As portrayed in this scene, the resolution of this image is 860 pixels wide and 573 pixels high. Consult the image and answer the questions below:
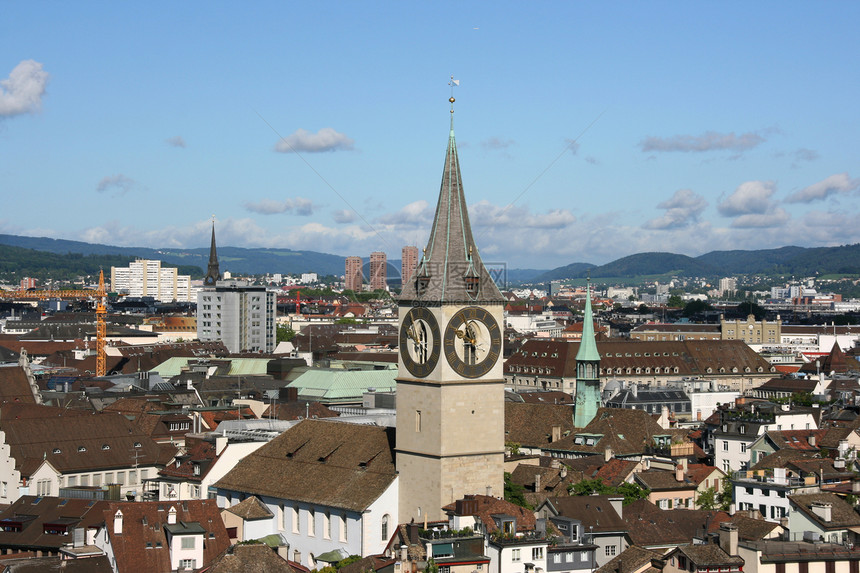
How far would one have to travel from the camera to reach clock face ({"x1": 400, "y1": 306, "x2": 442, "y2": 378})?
58.3 metres

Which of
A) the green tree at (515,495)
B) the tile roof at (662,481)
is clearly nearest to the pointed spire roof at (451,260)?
the green tree at (515,495)

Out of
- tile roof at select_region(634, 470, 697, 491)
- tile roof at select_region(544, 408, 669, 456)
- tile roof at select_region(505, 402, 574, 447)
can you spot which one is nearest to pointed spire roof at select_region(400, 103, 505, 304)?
tile roof at select_region(634, 470, 697, 491)

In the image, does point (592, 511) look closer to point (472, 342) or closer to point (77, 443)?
point (472, 342)

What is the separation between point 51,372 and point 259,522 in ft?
288

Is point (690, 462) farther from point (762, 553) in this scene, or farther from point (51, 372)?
point (51, 372)

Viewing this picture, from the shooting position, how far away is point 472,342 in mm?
58438

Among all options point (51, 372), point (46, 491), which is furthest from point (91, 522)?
point (51, 372)

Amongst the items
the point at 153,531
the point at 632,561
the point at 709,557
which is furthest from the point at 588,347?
the point at 709,557

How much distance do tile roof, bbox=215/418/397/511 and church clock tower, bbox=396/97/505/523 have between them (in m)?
1.74

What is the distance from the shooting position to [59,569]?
5347 centimetres

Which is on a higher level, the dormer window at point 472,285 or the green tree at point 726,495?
the dormer window at point 472,285

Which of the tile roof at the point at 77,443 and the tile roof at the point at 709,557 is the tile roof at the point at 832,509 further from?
the tile roof at the point at 77,443

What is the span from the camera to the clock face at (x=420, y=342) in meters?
58.3

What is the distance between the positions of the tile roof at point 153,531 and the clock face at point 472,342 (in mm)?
11346
